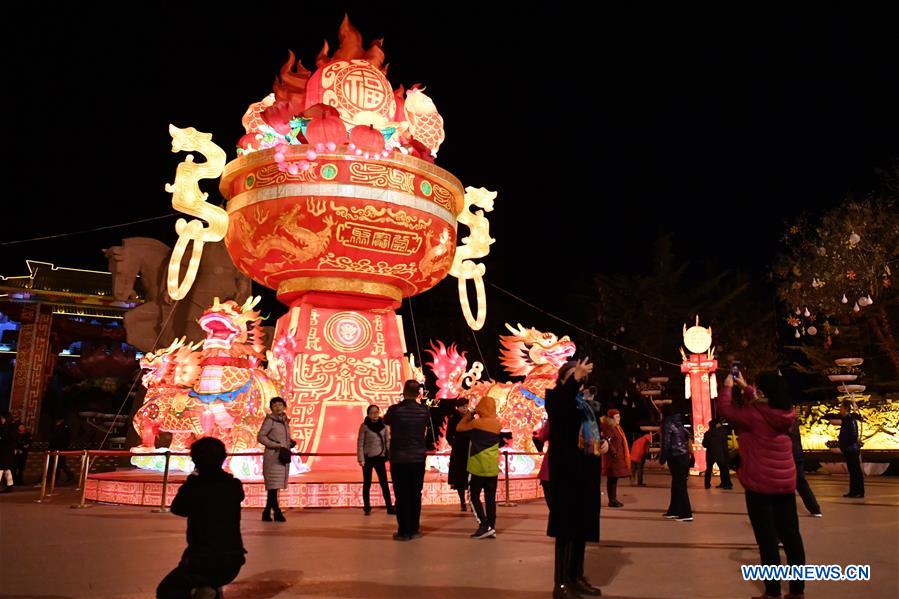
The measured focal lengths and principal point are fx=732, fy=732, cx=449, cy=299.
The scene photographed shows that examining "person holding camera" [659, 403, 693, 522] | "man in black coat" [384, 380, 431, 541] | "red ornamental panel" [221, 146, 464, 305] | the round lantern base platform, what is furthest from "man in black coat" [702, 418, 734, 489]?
"man in black coat" [384, 380, 431, 541]

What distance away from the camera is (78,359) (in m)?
27.4

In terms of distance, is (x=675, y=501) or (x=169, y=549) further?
(x=675, y=501)

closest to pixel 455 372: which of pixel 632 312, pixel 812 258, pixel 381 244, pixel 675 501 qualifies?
pixel 381 244

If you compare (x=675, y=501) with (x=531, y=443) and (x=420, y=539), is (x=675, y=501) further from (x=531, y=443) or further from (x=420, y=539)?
(x=531, y=443)

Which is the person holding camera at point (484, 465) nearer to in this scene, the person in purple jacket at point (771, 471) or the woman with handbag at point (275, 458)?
the woman with handbag at point (275, 458)

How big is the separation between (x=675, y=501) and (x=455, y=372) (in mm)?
4853

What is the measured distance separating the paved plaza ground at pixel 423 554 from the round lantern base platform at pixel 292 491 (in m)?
0.33

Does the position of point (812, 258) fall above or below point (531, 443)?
above

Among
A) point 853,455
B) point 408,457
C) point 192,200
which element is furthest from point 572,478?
point 192,200

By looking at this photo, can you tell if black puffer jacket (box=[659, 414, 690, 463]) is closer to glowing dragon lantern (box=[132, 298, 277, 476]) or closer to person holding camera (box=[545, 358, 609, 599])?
person holding camera (box=[545, 358, 609, 599])

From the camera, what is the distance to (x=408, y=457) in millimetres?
5906

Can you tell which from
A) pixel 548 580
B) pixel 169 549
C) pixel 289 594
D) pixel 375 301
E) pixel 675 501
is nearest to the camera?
pixel 289 594

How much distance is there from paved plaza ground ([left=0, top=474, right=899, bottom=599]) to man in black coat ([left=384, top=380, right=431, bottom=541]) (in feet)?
0.62

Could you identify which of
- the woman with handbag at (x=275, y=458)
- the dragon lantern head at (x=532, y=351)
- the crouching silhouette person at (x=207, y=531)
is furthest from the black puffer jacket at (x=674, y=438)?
the crouching silhouette person at (x=207, y=531)
